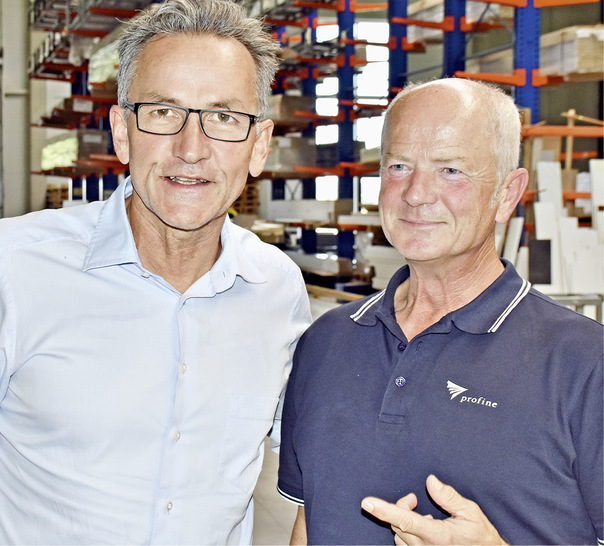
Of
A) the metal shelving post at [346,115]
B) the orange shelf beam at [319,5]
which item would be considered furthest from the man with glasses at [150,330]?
the metal shelving post at [346,115]

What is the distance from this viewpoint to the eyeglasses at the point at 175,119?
1.78 metres

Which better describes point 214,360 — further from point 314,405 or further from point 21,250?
point 21,250

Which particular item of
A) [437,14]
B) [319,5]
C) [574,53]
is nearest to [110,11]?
[319,5]

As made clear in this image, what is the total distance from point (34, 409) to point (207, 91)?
0.87m

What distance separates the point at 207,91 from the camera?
5.83 feet

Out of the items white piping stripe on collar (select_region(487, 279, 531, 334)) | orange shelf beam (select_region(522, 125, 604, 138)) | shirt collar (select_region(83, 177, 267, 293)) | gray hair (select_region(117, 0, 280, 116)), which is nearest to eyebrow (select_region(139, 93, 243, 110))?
gray hair (select_region(117, 0, 280, 116))

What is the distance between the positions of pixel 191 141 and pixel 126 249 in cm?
31

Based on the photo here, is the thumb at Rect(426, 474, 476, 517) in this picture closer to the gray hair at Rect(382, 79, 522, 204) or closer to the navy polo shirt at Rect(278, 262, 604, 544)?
the navy polo shirt at Rect(278, 262, 604, 544)

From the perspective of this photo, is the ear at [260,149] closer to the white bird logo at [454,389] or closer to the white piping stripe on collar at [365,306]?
the white piping stripe on collar at [365,306]

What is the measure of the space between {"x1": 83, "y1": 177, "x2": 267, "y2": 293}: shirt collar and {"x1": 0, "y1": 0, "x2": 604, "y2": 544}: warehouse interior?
152 cm

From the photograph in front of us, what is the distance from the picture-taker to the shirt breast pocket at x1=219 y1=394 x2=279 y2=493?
185cm

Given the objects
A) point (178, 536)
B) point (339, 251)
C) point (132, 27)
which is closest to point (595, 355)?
point (178, 536)

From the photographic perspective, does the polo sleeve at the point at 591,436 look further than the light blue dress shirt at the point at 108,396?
No

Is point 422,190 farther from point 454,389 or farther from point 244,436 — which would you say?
point 244,436
